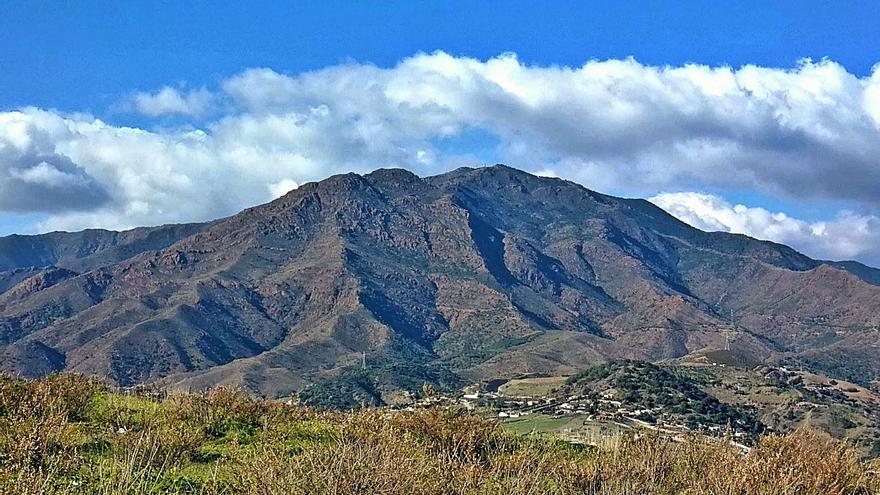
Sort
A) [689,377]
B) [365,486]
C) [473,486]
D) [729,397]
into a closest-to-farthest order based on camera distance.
→ [365,486] < [473,486] < [729,397] < [689,377]

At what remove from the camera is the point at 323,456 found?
Result: 31.3 feet

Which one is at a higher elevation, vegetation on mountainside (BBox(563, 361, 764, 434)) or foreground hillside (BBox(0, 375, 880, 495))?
foreground hillside (BBox(0, 375, 880, 495))

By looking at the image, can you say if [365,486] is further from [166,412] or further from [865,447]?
[865,447]

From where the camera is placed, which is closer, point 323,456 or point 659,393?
point 323,456

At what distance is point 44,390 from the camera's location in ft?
44.5

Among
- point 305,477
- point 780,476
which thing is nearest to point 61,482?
point 305,477

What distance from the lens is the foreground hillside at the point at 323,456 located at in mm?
8891

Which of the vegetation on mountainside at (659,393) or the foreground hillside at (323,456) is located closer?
the foreground hillside at (323,456)

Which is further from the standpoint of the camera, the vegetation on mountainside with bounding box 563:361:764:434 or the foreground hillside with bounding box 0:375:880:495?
the vegetation on mountainside with bounding box 563:361:764:434

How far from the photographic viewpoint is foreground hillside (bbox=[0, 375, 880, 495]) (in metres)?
8.89

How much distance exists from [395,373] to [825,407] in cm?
10344

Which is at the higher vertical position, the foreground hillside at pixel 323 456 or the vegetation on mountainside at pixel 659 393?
the foreground hillside at pixel 323 456

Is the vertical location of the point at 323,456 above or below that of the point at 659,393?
above

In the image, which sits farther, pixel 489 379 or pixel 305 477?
pixel 489 379
